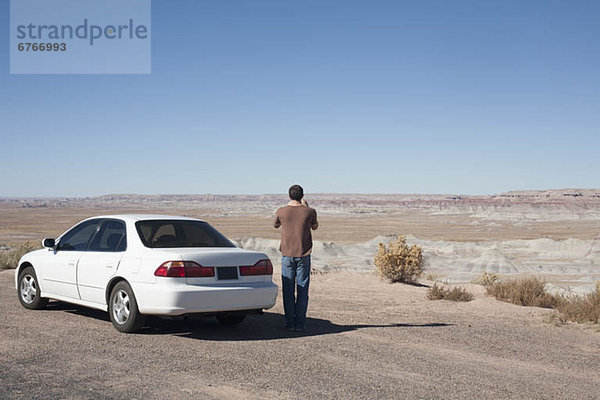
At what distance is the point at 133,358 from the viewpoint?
→ 6754 mm

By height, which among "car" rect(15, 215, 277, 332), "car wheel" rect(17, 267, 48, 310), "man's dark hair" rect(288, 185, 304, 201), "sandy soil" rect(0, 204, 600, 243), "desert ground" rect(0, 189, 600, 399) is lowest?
"sandy soil" rect(0, 204, 600, 243)

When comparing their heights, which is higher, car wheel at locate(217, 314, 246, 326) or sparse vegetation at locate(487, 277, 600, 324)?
car wheel at locate(217, 314, 246, 326)

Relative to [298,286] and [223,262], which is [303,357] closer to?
[223,262]

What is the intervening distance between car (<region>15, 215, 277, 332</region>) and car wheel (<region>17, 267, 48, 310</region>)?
0.24 metres

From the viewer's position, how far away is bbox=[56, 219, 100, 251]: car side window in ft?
30.2

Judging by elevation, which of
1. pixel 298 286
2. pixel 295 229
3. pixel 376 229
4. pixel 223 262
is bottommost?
pixel 376 229

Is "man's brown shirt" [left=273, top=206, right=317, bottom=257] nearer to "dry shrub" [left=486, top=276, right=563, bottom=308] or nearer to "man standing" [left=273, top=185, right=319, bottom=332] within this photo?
"man standing" [left=273, top=185, right=319, bottom=332]

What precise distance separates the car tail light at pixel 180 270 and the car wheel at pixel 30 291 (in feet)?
10.6

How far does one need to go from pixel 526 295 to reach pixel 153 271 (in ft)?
26.0

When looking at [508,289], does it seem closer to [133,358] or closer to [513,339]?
[513,339]

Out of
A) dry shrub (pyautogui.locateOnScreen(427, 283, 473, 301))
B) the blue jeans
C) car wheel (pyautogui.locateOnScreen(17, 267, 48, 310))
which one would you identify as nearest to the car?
car wheel (pyautogui.locateOnScreen(17, 267, 48, 310))

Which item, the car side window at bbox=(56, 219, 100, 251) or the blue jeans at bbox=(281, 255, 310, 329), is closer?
the blue jeans at bbox=(281, 255, 310, 329)

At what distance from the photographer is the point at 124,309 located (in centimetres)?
810

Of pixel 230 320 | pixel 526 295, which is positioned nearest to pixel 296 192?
pixel 230 320
